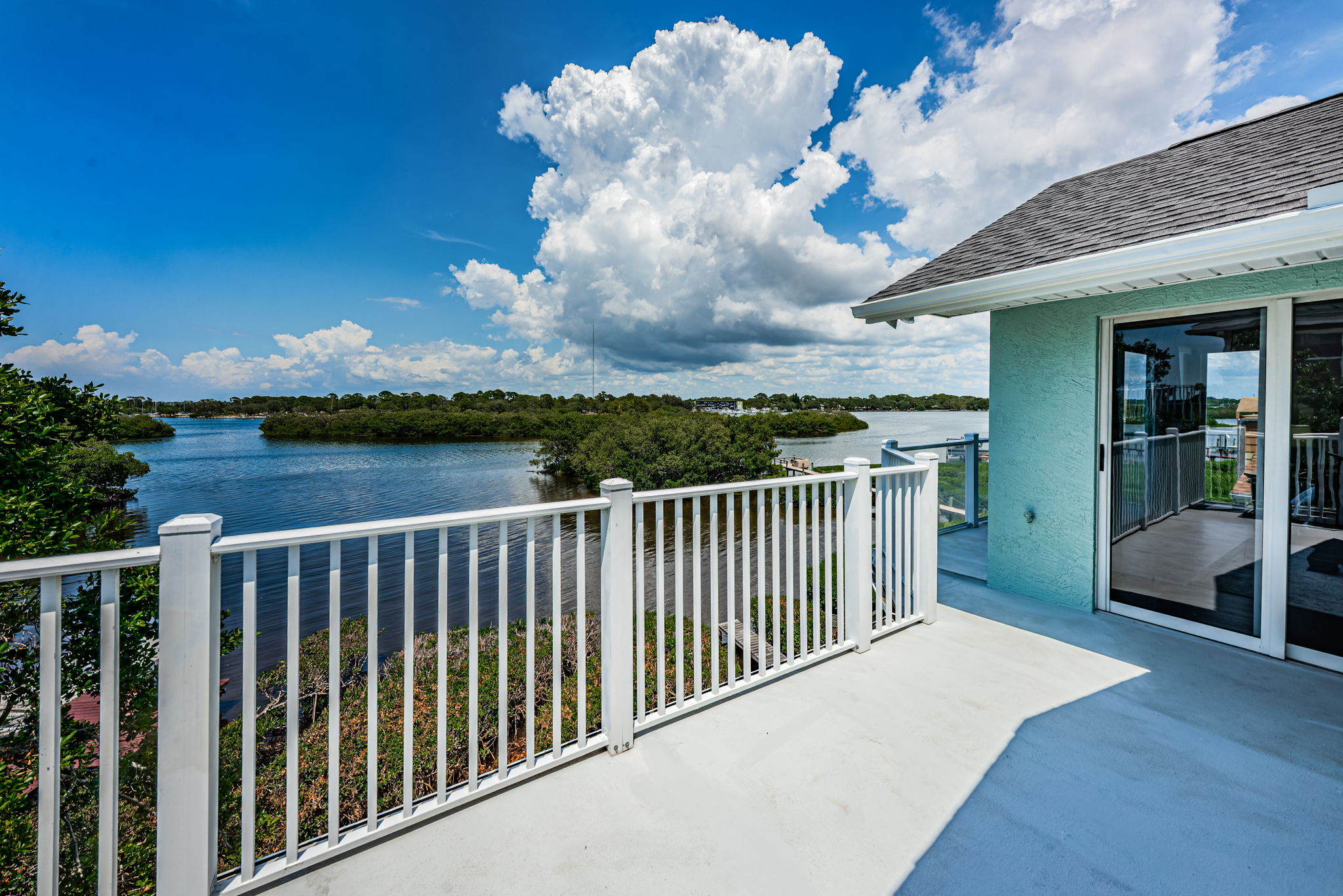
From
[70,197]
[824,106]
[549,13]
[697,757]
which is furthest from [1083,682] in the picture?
[70,197]

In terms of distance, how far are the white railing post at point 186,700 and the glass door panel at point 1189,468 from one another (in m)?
4.78

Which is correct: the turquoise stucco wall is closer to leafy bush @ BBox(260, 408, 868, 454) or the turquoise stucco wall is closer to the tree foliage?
the tree foliage

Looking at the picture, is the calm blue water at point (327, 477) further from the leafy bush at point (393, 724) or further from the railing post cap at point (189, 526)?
the railing post cap at point (189, 526)

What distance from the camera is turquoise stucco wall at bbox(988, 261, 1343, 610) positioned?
11.7 ft

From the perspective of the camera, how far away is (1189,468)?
3.33 m

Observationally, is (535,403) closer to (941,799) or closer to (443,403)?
(443,403)

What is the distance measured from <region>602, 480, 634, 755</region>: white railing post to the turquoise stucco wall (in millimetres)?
3371

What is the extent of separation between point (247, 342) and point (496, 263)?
1648 cm

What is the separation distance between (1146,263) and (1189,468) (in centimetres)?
155

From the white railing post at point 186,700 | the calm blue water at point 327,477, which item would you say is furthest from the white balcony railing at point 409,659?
the calm blue water at point 327,477

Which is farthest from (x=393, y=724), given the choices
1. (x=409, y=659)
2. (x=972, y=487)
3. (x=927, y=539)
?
(x=972, y=487)

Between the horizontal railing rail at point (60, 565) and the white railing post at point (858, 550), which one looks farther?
the white railing post at point (858, 550)

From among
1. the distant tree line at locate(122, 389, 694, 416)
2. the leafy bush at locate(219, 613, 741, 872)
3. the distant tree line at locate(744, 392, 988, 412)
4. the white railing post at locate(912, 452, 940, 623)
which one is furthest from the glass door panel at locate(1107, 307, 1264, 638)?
the distant tree line at locate(122, 389, 694, 416)

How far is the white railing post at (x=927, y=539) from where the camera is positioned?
11.0ft
